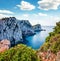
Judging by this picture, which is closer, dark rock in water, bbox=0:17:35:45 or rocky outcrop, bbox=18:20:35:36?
dark rock in water, bbox=0:17:35:45

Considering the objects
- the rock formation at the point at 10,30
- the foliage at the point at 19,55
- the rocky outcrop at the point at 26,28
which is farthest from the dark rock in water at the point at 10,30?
the foliage at the point at 19,55

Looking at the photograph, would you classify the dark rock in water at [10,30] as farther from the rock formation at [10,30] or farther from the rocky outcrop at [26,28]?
the rocky outcrop at [26,28]

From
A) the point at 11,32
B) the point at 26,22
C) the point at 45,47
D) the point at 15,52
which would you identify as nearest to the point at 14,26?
the point at 11,32

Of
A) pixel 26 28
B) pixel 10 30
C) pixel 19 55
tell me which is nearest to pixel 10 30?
pixel 10 30

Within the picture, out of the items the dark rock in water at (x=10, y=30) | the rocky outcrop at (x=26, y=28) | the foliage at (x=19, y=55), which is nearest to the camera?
the foliage at (x=19, y=55)

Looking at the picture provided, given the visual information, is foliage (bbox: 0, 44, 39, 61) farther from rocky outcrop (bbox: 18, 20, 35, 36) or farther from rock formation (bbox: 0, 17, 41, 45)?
rocky outcrop (bbox: 18, 20, 35, 36)

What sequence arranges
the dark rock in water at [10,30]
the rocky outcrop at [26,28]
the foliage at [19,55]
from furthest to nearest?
the rocky outcrop at [26,28] < the dark rock in water at [10,30] < the foliage at [19,55]

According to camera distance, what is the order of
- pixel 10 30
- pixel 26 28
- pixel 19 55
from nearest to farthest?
pixel 19 55 → pixel 10 30 → pixel 26 28

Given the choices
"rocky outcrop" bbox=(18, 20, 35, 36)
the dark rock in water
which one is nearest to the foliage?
the dark rock in water

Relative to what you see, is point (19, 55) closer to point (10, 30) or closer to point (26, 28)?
point (10, 30)

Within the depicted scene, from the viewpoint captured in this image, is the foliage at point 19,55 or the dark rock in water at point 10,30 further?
the dark rock in water at point 10,30

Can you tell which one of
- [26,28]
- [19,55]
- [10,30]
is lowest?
[26,28]

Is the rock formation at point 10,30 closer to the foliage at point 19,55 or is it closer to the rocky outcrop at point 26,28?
the rocky outcrop at point 26,28

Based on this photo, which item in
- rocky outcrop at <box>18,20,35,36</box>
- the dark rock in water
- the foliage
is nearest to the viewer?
the foliage
